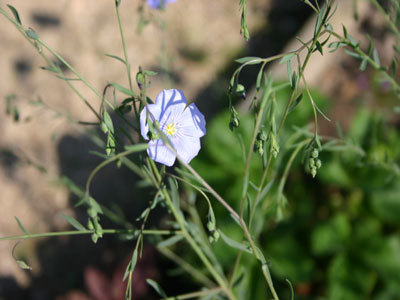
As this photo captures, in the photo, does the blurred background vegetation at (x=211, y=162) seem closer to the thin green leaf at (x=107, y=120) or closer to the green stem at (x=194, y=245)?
the green stem at (x=194, y=245)

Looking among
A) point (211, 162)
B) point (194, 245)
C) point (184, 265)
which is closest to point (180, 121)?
point (194, 245)

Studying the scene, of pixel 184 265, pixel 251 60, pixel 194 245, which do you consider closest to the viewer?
pixel 251 60

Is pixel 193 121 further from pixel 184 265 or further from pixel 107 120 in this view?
pixel 184 265

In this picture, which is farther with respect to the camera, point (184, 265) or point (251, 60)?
point (184, 265)

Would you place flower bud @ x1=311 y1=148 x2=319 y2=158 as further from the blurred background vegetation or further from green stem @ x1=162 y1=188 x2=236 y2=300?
the blurred background vegetation

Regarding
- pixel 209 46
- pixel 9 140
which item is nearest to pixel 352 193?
pixel 209 46

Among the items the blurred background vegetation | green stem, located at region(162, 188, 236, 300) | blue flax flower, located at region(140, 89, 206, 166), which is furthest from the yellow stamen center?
the blurred background vegetation
